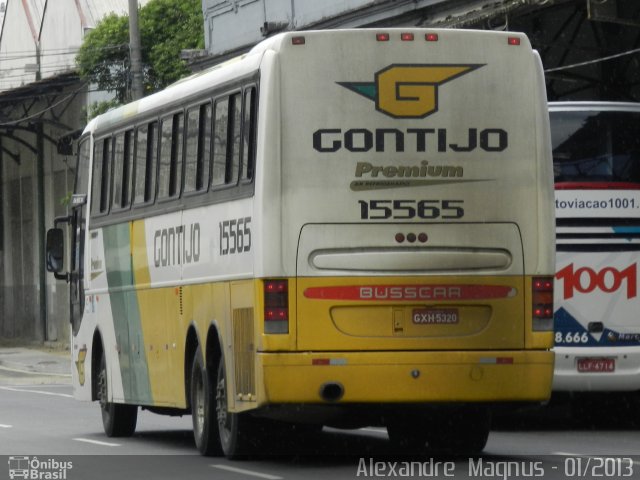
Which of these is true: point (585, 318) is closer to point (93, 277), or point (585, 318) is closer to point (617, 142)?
point (617, 142)

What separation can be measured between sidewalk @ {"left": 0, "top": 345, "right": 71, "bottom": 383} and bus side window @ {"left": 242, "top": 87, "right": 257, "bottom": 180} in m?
20.9

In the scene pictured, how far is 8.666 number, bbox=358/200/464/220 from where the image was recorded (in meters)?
13.4

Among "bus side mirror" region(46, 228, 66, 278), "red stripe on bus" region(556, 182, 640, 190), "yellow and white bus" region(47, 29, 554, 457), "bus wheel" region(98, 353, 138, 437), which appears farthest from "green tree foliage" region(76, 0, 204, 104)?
"yellow and white bus" region(47, 29, 554, 457)

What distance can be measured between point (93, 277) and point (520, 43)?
7091 millimetres

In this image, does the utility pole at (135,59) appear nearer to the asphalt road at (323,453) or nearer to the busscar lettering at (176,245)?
the asphalt road at (323,453)

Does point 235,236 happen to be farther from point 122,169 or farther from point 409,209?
point 122,169

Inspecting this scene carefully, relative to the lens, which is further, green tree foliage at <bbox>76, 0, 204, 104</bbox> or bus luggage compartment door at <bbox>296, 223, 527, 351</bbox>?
green tree foliage at <bbox>76, 0, 204, 104</bbox>

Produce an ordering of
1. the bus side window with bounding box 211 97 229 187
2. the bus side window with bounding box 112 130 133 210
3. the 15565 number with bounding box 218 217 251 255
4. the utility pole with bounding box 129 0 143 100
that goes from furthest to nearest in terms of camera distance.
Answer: the utility pole with bounding box 129 0 143 100 < the bus side window with bounding box 112 130 133 210 < the bus side window with bounding box 211 97 229 187 < the 15565 number with bounding box 218 217 251 255

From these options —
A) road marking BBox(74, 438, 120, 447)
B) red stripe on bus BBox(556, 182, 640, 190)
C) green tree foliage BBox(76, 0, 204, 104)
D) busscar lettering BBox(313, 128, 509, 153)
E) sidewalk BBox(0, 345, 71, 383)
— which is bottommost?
sidewalk BBox(0, 345, 71, 383)

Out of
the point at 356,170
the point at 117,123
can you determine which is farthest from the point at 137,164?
the point at 356,170

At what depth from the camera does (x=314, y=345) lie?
1327 cm

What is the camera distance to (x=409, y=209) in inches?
530

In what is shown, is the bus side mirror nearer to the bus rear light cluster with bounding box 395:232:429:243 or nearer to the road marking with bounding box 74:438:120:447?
the road marking with bounding box 74:438:120:447

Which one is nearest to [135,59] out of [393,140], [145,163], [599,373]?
[145,163]
